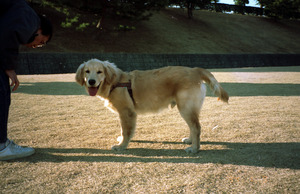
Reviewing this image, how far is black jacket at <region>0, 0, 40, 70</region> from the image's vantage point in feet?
6.52

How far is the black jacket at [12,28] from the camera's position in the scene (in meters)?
1.99

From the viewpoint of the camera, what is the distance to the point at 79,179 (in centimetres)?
194

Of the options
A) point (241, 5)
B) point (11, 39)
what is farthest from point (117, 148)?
point (241, 5)

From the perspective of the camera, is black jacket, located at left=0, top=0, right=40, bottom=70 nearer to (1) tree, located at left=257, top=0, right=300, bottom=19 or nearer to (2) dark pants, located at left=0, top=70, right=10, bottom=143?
(2) dark pants, located at left=0, top=70, right=10, bottom=143

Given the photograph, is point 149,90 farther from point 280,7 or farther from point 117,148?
point 280,7

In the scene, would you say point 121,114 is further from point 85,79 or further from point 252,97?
point 252,97

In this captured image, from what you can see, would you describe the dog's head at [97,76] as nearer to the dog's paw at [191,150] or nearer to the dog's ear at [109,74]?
the dog's ear at [109,74]

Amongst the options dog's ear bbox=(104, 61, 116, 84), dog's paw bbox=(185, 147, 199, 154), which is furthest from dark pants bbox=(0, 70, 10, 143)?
dog's paw bbox=(185, 147, 199, 154)

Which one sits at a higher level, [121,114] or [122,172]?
[121,114]

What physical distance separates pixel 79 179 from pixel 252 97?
4.94 metres

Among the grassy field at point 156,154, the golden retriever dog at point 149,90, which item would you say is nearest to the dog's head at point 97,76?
the golden retriever dog at point 149,90

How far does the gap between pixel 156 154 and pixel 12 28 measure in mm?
1927

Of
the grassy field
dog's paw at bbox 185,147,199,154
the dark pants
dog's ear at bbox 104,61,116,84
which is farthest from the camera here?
dog's ear at bbox 104,61,116,84

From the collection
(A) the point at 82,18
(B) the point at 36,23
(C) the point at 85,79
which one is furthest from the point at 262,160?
(A) the point at 82,18
